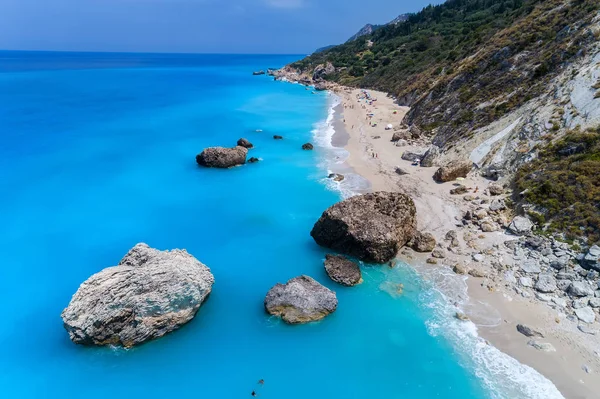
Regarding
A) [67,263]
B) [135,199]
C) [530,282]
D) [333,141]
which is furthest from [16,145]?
[530,282]

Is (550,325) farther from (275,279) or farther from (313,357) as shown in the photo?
(275,279)

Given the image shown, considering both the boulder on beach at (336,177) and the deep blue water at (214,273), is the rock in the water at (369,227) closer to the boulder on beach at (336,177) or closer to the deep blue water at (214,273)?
the deep blue water at (214,273)

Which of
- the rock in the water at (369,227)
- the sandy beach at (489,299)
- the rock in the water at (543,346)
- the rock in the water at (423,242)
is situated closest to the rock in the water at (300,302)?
the rock in the water at (369,227)

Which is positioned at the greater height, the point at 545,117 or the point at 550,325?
the point at 545,117

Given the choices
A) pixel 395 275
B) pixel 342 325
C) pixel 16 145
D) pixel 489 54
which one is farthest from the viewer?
pixel 16 145

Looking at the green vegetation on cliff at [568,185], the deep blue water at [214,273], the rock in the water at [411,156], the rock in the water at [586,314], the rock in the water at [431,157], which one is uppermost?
the green vegetation on cliff at [568,185]

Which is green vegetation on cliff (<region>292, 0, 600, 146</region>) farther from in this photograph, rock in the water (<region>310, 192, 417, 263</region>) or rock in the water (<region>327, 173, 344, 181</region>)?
rock in the water (<region>310, 192, 417, 263</region>)
